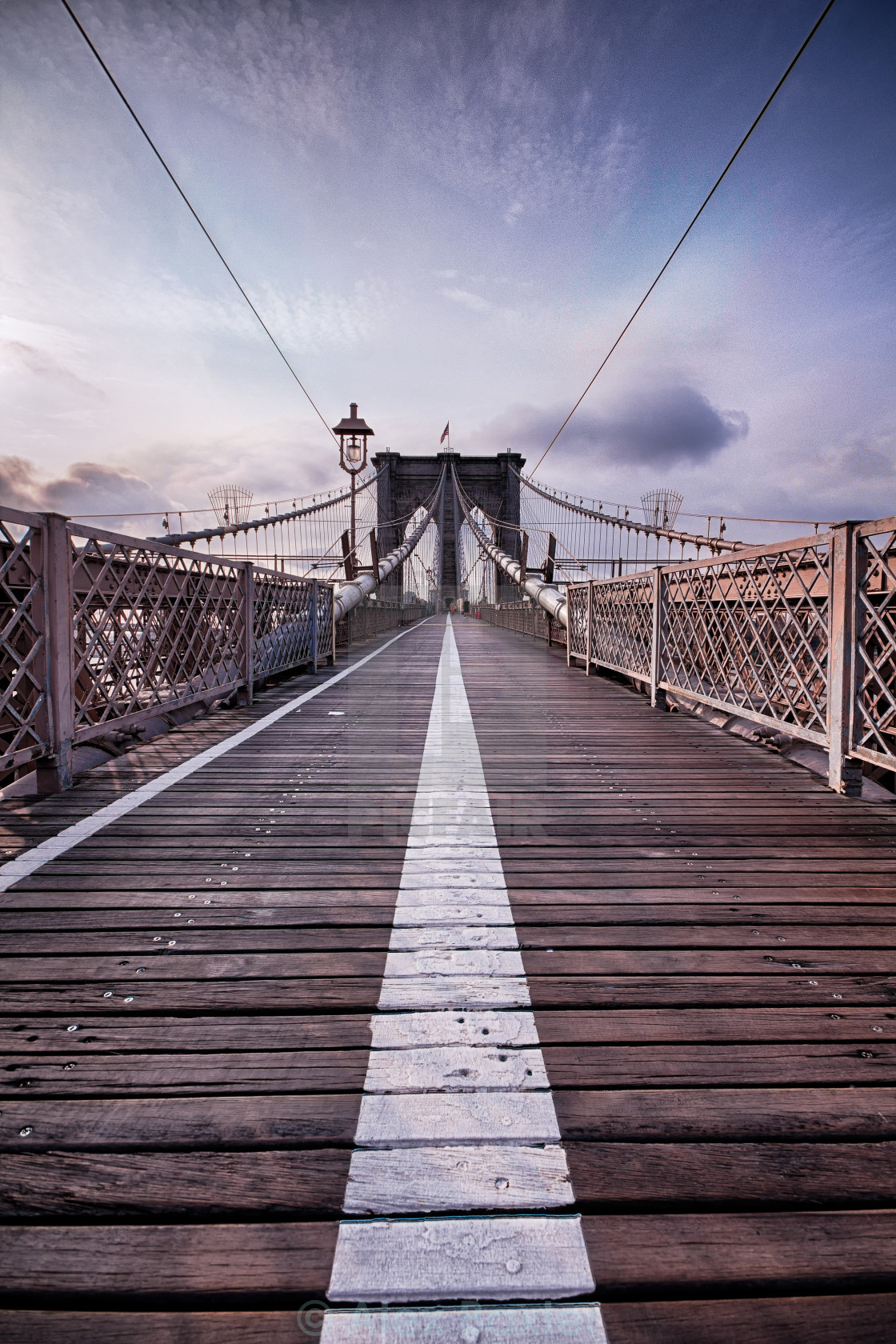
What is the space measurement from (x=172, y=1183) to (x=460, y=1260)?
0.49 meters

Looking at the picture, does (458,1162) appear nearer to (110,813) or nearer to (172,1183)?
(172,1183)

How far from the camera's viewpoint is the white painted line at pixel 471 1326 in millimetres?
770

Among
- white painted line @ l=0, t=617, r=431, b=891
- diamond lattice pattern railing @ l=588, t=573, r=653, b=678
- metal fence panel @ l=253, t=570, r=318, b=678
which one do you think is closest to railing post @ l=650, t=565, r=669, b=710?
diamond lattice pattern railing @ l=588, t=573, r=653, b=678

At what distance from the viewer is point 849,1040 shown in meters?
1.32

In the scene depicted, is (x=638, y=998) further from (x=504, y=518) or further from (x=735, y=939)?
(x=504, y=518)

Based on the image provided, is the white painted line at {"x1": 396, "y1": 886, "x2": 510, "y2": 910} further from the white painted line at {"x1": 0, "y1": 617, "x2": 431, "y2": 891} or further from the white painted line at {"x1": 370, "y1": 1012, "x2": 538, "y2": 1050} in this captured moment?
the white painted line at {"x1": 0, "y1": 617, "x2": 431, "y2": 891}

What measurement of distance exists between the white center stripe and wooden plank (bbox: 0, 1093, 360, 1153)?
8 centimetres

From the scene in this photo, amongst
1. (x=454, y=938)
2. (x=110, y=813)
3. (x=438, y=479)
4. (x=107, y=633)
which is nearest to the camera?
(x=454, y=938)

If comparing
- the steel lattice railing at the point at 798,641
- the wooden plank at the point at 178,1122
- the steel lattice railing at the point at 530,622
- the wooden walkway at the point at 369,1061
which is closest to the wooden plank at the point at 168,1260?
the wooden walkway at the point at 369,1061

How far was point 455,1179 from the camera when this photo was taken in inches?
38.9

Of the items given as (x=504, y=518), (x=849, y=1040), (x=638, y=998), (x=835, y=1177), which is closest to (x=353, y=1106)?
(x=638, y=998)

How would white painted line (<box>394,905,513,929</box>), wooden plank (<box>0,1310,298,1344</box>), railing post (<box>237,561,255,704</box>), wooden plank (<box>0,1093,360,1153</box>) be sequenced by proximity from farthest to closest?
railing post (<box>237,561,255,704</box>)
white painted line (<box>394,905,513,929</box>)
wooden plank (<box>0,1093,360,1153</box>)
wooden plank (<box>0,1310,298,1344</box>)

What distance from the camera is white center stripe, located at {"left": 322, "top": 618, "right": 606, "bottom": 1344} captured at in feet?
2.66

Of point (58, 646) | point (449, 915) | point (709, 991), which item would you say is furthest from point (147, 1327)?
point (58, 646)
